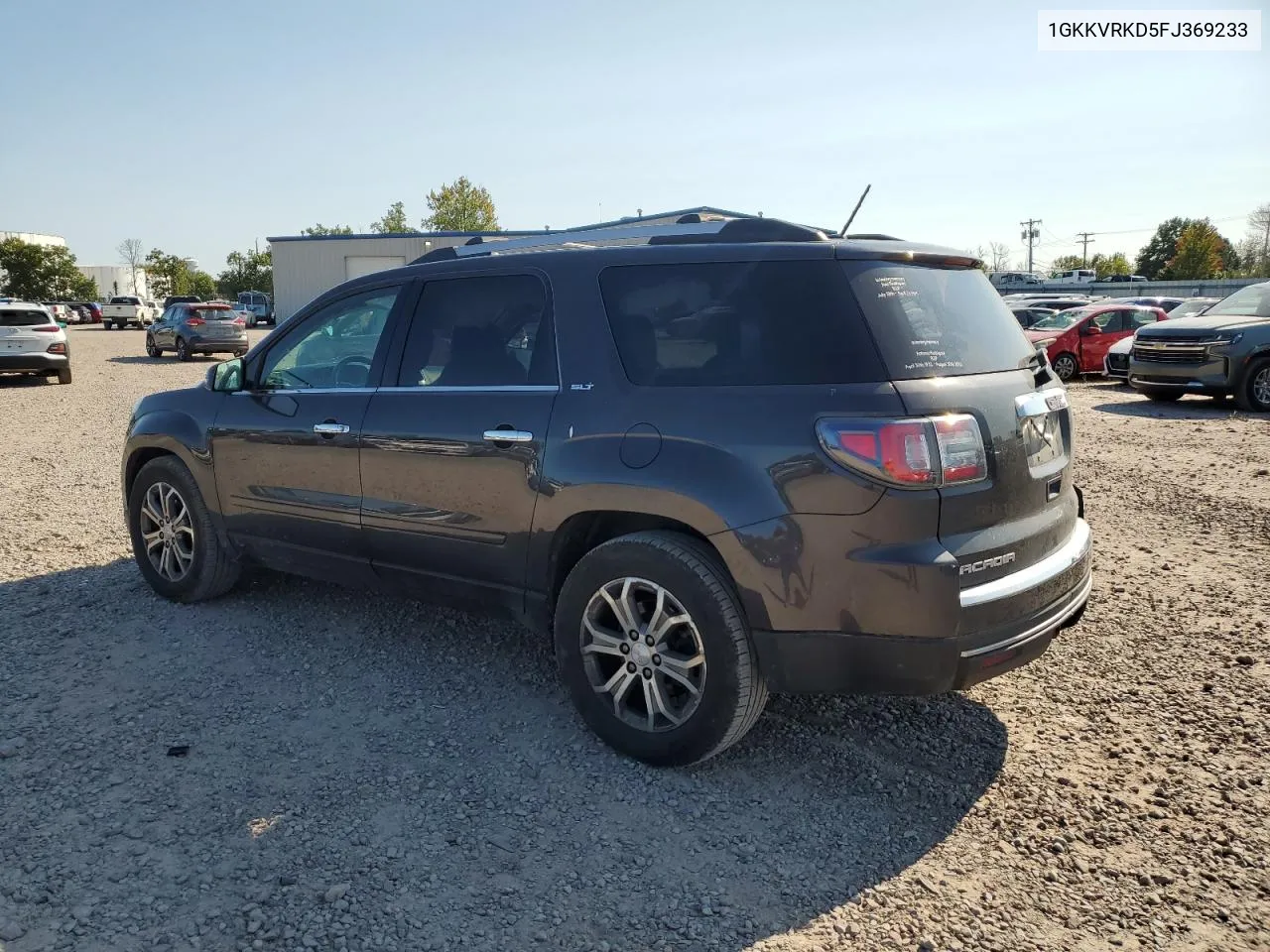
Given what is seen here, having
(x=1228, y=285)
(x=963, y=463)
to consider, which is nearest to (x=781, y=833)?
(x=963, y=463)

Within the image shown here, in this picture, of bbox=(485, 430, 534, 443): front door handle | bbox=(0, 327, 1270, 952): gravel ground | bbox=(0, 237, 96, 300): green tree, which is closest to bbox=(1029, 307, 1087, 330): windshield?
bbox=(0, 327, 1270, 952): gravel ground

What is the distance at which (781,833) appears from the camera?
3.13 metres

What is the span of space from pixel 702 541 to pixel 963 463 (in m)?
0.90

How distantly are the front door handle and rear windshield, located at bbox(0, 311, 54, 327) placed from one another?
765 inches

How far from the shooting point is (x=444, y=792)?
11.1 ft

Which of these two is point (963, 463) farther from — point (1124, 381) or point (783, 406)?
point (1124, 381)

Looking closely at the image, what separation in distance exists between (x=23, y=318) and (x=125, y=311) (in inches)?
1589

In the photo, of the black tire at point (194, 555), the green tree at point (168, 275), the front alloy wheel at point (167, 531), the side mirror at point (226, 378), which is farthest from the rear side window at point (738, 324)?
the green tree at point (168, 275)

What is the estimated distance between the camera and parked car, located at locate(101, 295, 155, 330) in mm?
55344

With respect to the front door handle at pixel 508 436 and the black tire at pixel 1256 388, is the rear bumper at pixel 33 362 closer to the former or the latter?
the front door handle at pixel 508 436

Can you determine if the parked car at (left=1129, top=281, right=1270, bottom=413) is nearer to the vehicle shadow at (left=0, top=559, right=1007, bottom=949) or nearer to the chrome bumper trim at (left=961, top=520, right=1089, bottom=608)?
the chrome bumper trim at (left=961, top=520, right=1089, bottom=608)

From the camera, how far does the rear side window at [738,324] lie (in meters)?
3.19

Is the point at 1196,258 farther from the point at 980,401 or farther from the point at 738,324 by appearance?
the point at 738,324

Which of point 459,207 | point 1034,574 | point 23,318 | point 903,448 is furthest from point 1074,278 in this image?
point 903,448
